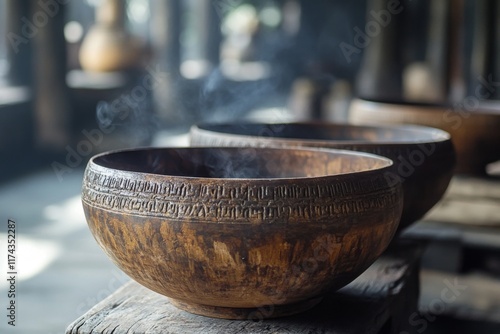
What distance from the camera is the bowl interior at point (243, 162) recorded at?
5.96ft

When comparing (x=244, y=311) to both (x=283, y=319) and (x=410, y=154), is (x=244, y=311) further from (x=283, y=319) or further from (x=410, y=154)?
(x=410, y=154)

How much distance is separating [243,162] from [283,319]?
57 centimetres

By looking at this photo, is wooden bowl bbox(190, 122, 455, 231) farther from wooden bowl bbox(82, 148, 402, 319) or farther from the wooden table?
wooden bowl bbox(82, 148, 402, 319)

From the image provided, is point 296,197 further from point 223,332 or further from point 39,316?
point 39,316

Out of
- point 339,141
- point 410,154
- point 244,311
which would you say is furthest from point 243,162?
point 244,311

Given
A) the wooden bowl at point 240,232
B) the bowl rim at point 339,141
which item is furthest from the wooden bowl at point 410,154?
the wooden bowl at point 240,232

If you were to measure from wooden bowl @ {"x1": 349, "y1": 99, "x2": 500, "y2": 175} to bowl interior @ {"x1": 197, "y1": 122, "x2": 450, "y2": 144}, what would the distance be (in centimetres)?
38

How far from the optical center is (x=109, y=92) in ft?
25.3

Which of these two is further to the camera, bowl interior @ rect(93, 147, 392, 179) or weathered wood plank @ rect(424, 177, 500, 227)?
weathered wood plank @ rect(424, 177, 500, 227)

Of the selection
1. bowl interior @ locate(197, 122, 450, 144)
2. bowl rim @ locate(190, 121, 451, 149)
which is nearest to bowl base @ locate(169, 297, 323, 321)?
bowl rim @ locate(190, 121, 451, 149)

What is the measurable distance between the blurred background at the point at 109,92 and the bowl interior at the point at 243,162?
48.3 inches

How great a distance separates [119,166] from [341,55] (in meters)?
14.3

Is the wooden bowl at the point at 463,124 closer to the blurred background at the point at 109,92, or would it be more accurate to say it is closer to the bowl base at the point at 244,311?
the blurred background at the point at 109,92

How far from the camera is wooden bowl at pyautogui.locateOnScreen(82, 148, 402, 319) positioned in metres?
1.30
